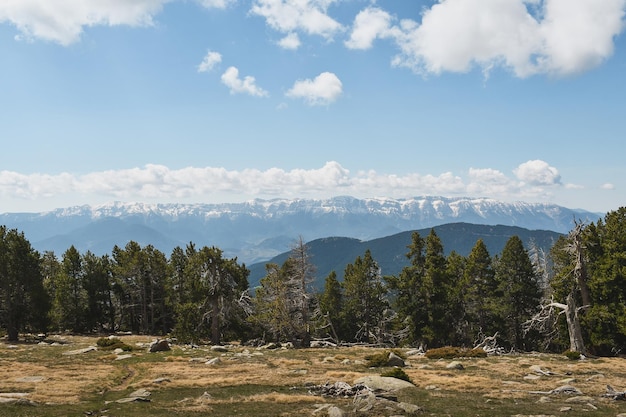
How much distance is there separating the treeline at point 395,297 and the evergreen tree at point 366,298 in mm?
185

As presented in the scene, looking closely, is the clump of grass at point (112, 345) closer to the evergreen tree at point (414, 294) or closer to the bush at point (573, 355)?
the evergreen tree at point (414, 294)

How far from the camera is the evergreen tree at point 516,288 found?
2243 inches

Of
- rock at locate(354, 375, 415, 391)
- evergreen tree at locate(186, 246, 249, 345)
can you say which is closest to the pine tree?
evergreen tree at locate(186, 246, 249, 345)

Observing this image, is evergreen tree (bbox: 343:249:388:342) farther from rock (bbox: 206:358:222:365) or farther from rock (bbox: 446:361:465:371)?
rock (bbox: 206:358:222:365)

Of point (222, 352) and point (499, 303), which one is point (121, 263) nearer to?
point (222, 352)

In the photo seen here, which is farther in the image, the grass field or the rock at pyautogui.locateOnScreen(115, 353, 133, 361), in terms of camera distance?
the rock at pyautogui.locateOnScreen(115, 353, 133, 361)

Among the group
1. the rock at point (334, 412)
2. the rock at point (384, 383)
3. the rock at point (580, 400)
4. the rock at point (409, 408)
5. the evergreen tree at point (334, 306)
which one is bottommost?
the evergreen tree at point (334, 306)

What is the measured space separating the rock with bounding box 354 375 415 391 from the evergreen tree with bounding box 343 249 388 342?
3985 cm

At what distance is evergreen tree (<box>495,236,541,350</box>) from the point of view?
187 ft

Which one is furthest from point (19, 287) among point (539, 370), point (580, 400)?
point (580, 400)

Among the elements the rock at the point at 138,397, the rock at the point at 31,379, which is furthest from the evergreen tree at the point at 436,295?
the rock at the point at 31,379

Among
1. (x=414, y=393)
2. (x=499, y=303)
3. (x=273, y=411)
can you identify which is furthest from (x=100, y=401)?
(x=499, y=303)

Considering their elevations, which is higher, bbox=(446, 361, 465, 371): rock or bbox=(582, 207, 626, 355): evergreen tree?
bbox=(582, 207, 626, 355): evergreen tree

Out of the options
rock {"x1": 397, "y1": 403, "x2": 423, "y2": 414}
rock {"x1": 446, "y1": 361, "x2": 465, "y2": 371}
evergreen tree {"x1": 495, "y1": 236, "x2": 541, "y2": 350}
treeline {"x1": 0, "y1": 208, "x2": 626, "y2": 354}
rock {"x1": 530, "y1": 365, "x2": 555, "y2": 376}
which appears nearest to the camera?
rock {"x1": 397, "y1": 403, "x2": 423, "y2": 414}
